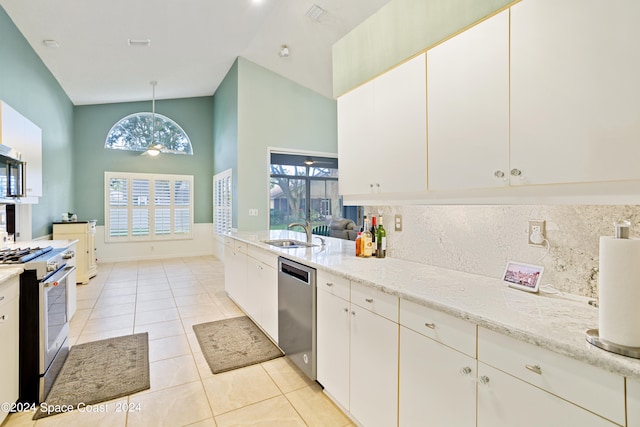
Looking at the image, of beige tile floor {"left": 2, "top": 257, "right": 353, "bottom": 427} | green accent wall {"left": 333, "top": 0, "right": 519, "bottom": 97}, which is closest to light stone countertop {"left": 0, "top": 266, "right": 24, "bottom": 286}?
beige tile floor {"left": 2, "top": 257, "right": 353, "bottom": 427}

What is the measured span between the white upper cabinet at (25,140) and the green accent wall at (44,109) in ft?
2.65

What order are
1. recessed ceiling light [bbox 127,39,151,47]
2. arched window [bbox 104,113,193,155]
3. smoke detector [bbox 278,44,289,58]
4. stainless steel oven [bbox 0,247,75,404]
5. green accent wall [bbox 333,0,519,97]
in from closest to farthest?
green accent wall [bbox 333,0,519,97]
stainless steel oven [bbox 0,247,75,404]
recessed ceiling light [bbox 127,39,151,47]
smoke detector [bbox 278,44,289,58]
arched window [bbox 104,113,193,155]

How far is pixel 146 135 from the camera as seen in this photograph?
7.79 m

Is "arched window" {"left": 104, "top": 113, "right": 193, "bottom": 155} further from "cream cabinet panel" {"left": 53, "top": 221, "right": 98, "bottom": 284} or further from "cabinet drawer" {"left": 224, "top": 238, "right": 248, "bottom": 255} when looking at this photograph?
"cabinet drawer" {"left": 224, "top": 238, "right": 248, "bottom": 255}

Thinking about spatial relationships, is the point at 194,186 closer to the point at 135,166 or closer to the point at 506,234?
the point at 135,166

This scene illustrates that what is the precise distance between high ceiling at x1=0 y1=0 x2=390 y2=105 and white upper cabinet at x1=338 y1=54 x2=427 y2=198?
2382mm

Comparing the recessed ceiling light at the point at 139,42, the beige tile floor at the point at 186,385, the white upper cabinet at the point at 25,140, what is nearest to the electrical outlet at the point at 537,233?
the beige tile floor at the point at 186,385

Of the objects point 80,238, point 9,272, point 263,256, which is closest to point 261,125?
point 80,238

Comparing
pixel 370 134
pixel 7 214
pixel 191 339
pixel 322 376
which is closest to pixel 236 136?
pixel 7 214

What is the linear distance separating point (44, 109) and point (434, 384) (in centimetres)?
642

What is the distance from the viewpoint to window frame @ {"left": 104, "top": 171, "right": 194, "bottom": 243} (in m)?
7.32

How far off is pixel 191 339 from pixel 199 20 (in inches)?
167

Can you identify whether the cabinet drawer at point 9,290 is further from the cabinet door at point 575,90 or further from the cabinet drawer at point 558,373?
the cabinet door at point 575,90

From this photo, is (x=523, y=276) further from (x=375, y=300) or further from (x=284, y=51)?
(x=284, y=51)
